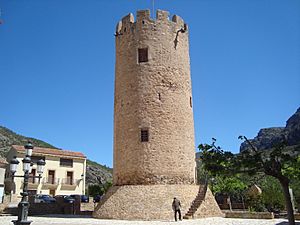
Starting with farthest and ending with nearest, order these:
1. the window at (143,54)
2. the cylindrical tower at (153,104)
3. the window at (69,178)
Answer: the window at (69,178)
the window at (143,54)
the cylindrical tower at (153,104)

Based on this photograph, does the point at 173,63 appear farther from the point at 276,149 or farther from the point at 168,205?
the point at 276,149

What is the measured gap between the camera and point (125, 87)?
1672cm

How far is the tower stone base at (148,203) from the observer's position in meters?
13.8

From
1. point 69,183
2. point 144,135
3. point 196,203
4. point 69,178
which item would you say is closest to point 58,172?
point 69,178

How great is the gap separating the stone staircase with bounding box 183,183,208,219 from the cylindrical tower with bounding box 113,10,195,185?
80 centimetres

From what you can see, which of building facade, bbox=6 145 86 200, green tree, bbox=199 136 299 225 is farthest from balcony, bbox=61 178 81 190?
green tree, bbox=199 136 299 225

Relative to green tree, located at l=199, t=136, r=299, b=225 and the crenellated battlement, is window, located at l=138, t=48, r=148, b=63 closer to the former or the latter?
the crenellated battlement

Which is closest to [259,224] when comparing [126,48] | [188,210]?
[188,210]

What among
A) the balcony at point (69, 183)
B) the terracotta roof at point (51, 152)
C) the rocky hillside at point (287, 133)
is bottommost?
the balcony at point (69, 183)

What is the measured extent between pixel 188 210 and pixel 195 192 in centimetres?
128

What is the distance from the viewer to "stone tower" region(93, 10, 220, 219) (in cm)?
1459

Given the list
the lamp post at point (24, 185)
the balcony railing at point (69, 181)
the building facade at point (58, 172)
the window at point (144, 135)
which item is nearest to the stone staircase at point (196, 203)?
the window at point (144, 135)

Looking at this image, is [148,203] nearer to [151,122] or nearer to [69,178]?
[151,122]

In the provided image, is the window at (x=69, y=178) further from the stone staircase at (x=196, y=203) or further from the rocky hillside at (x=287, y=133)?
the rocky hillside at (x=287, y=133)
